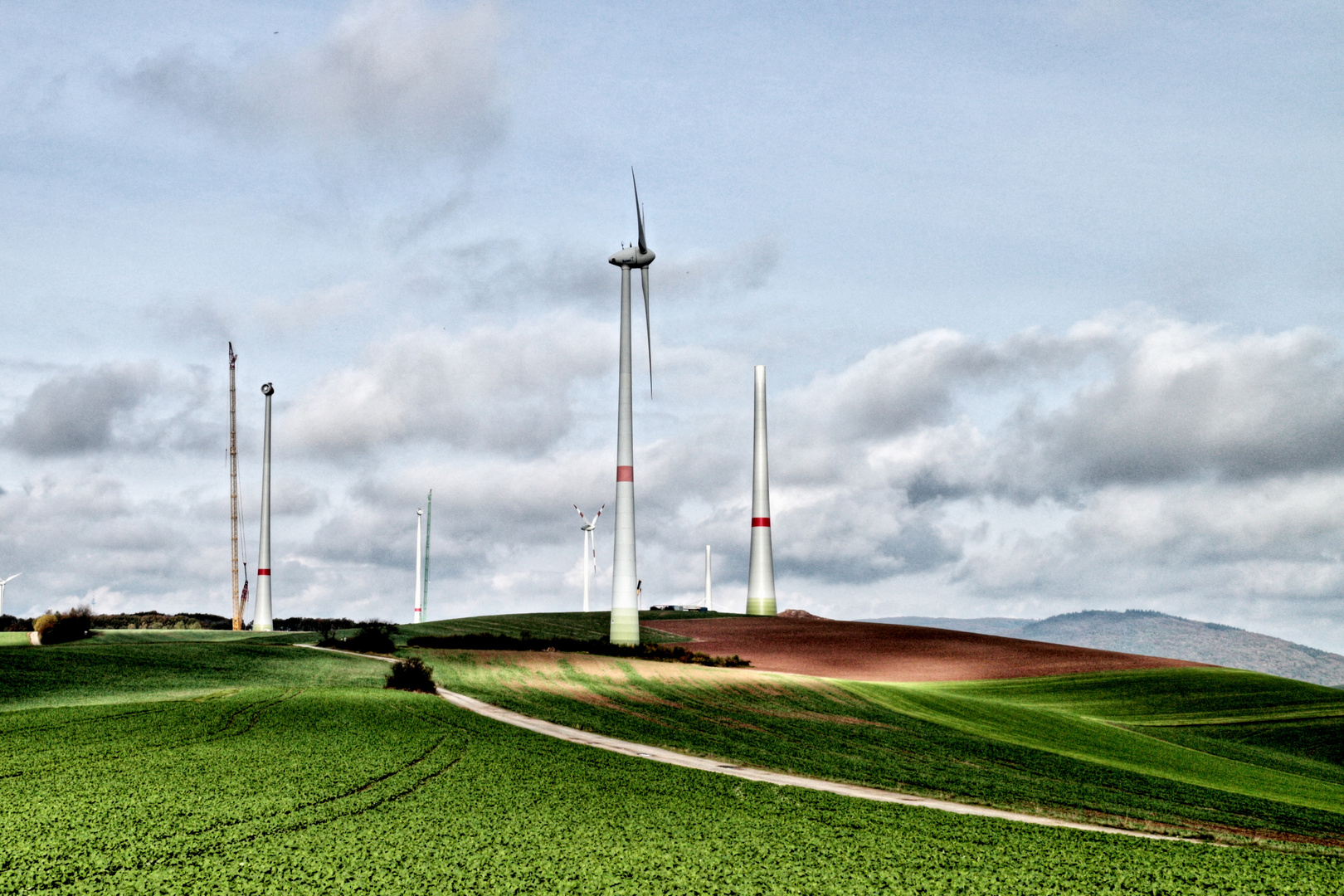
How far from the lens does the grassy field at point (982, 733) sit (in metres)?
19.1

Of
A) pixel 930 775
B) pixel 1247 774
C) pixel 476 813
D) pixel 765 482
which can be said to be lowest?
pixel 1247 774

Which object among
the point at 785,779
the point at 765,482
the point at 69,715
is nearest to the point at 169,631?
the point at 765,482

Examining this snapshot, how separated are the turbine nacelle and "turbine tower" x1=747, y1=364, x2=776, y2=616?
19.2 meters

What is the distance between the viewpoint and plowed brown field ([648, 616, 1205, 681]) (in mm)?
52625

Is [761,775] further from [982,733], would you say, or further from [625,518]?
[625,518]

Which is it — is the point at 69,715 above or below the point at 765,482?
below

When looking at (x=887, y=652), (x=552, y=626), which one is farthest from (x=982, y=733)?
(x=552, y=626)

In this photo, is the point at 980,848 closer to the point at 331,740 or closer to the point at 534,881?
the point at 534,881

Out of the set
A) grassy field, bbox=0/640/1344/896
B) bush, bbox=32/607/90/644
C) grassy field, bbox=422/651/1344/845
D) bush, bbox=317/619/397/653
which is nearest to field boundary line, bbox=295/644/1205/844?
grassy field, bbox=422/651/1344/845

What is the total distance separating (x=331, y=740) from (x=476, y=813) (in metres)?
7.01

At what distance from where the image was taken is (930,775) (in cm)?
2012

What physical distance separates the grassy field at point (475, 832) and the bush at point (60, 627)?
1330 inches

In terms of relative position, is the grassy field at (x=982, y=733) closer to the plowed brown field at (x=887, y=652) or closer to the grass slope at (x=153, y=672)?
the plowed brown field at (x=887, y=652)

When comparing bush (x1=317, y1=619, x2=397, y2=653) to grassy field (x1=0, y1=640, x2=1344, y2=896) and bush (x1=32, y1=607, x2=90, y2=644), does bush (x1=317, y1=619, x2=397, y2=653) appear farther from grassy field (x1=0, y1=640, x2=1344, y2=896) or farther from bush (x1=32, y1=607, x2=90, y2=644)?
grassy field (x1=0, y1=640, x2=1344, y2=896)
